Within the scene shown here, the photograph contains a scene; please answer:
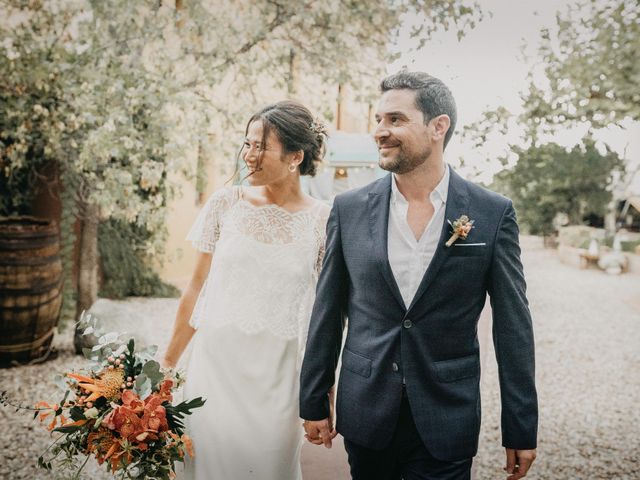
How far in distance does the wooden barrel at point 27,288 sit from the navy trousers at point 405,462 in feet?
11.9

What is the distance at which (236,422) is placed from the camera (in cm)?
185

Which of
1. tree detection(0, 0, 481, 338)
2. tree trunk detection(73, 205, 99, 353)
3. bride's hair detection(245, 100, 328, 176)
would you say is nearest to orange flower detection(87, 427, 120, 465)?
bride's hair detection(245, 100, 328, 176)

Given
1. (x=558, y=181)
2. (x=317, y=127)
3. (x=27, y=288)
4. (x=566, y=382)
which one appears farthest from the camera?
(x=558, y=181)

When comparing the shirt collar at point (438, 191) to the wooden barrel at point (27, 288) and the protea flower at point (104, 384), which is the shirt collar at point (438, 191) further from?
the wooden barrel at point (27, 288)

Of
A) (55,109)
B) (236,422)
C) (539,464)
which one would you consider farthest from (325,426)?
(55,109)

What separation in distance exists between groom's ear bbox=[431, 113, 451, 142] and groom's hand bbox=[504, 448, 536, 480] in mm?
942

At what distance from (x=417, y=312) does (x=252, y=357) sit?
66 centimetres

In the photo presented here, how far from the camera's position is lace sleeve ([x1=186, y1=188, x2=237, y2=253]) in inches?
79.7

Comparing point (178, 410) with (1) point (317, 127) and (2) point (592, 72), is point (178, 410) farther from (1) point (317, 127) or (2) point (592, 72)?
(2) point (592, 72)

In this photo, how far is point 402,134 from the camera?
1556mm

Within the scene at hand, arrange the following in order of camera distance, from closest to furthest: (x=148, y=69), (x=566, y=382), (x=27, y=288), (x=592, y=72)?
(x=592, y=72)
(x=27, y=288)
(x=148, y=69)
(x=566, y=382)

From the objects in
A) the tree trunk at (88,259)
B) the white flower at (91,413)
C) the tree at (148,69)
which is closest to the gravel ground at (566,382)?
the tree trunk at (88,259)

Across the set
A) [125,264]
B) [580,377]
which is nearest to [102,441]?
[580,377]

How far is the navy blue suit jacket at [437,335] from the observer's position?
150cm
